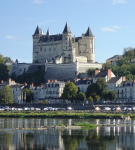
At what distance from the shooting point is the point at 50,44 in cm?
11312

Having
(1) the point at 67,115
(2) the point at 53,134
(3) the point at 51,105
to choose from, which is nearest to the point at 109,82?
(3) the point at 51,105

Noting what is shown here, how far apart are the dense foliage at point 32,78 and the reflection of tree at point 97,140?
5987cm

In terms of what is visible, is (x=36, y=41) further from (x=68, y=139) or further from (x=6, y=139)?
(x=68, y=139)

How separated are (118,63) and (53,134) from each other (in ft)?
227

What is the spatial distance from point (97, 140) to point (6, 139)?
806 cm

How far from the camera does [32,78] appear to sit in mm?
104688

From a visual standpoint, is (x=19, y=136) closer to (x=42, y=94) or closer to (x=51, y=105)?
(x=51, y=105)

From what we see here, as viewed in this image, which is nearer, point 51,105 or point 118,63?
point 51,105

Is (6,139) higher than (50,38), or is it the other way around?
(50,38)

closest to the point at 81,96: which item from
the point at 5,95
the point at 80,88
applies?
the point at 80,88

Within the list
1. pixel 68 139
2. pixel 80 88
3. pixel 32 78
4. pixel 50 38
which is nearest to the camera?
pixel 68 139

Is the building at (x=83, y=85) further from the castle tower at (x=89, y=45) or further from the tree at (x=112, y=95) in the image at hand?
the castle tower at (x=89, y=45)

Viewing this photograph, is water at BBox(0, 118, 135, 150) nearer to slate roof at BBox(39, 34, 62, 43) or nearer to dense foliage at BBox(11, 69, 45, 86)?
dense foliage at BBox(11, 69, 45, 86)

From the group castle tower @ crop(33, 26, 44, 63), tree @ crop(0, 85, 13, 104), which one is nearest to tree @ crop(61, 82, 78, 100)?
tree @ crop(0, 85, 13, 104)
